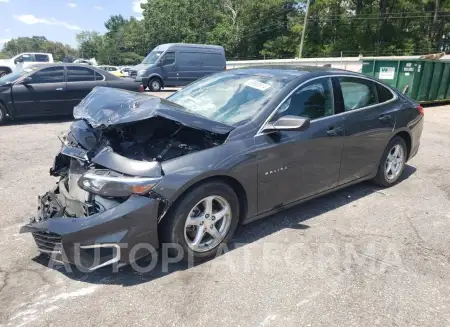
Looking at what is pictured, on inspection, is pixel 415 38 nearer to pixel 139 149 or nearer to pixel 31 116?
pixel 31 116

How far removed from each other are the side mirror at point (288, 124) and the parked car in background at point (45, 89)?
7.77m

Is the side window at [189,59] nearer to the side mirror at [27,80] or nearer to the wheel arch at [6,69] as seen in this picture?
the wheel arch at [6,69]

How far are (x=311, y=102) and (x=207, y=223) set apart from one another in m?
1.69

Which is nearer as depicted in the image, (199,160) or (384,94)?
(199,160)

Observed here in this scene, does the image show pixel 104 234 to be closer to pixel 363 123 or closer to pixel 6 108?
pixel 363 123

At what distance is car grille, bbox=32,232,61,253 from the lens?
9.12 ft

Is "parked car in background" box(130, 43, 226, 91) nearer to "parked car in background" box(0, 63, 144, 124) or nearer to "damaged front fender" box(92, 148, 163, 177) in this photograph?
"parked car in background" box(0, 63, 144, 124)

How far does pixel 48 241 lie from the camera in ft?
9.37

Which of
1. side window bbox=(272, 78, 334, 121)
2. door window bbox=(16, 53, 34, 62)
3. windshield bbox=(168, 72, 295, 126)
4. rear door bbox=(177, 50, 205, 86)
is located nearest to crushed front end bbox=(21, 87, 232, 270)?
windshield bbox=(168, 72, 295, 126)

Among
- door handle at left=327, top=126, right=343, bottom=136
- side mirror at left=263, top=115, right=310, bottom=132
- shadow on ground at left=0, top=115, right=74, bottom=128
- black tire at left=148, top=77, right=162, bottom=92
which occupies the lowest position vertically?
black tire at left=148, top=77, right=162, bottom=92

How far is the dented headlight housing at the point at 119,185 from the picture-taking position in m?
2.82

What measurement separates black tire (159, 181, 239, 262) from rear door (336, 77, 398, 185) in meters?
1.71

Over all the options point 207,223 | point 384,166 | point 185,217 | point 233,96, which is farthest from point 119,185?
point 384,166

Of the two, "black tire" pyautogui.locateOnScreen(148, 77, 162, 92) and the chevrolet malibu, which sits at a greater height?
the chevrolet malibu
